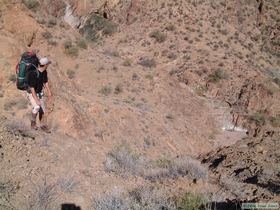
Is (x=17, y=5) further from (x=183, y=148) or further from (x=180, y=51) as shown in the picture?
(x=180, y=51)

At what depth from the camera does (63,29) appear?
22.3 meters

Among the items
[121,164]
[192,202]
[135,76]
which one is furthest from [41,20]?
[192,202]

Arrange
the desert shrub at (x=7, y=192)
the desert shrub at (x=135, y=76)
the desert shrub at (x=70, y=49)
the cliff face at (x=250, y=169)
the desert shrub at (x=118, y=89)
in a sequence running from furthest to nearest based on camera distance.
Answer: the desert shrub at (x=135, y=76) < the desert shrub at (x=70, y=49) < the desert shrub at (x=118, y=89) < the cliff face at (x=250, y=169) < the desert shrub at (x=7, y=192)

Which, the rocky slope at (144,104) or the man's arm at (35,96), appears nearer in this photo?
the rocky slope at (144,104)

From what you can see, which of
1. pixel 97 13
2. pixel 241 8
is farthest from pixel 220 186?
pixel 241 8

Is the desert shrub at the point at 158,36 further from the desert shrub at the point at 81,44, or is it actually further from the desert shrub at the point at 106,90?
the desert shrub at the point at 106,90

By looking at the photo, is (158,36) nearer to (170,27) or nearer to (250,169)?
(170,27)

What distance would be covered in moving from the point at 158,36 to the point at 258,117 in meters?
11.4

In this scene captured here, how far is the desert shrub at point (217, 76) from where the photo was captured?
28497mm

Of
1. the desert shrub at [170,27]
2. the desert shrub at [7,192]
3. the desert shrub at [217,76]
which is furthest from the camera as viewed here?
the desert shrub at [170,27]

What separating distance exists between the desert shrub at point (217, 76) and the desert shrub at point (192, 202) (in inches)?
872

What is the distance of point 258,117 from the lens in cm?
2495

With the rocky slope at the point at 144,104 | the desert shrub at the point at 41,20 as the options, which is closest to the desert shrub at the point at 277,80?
the rocky slope at the point at 144,104

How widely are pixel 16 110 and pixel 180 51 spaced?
69.2 ft
